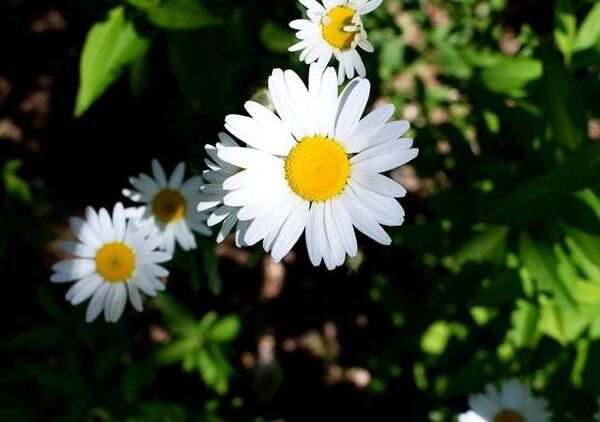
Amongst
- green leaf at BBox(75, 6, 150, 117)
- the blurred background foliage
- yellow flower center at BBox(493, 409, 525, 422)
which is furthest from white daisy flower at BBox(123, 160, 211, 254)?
yellow flower center at BBox(493, 409, 525, 422)

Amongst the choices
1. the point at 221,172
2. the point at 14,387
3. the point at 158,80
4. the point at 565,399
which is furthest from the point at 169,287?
the point at 565,399

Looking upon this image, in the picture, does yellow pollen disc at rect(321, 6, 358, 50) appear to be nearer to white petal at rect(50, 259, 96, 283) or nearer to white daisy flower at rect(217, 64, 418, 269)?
white daisy flower at rect(217, 64, 418, 269)

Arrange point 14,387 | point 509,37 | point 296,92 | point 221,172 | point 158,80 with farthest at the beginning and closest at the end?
point 509,37
point 158,80
point 14,387
point 221,172
point 296,92

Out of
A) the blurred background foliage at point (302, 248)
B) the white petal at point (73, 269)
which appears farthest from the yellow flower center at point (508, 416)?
the white petal at point (73, 269)

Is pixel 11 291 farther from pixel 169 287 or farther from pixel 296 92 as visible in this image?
pixel 296 92

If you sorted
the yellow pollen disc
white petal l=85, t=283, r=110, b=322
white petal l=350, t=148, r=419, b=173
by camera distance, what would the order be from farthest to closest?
white petal l=85, t=283, r=110, b=322
the yellow pollen disc
white petal l=350, t=148, r=419, b=173

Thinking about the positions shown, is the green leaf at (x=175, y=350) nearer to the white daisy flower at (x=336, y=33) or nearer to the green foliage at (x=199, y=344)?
the green foliage at (x=199, y=344)

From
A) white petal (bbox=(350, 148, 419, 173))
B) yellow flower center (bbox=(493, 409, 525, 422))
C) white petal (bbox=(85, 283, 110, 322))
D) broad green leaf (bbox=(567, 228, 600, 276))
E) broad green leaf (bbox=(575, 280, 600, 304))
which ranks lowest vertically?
yellow flower center (bbox=(493, 409, 525, 422))
